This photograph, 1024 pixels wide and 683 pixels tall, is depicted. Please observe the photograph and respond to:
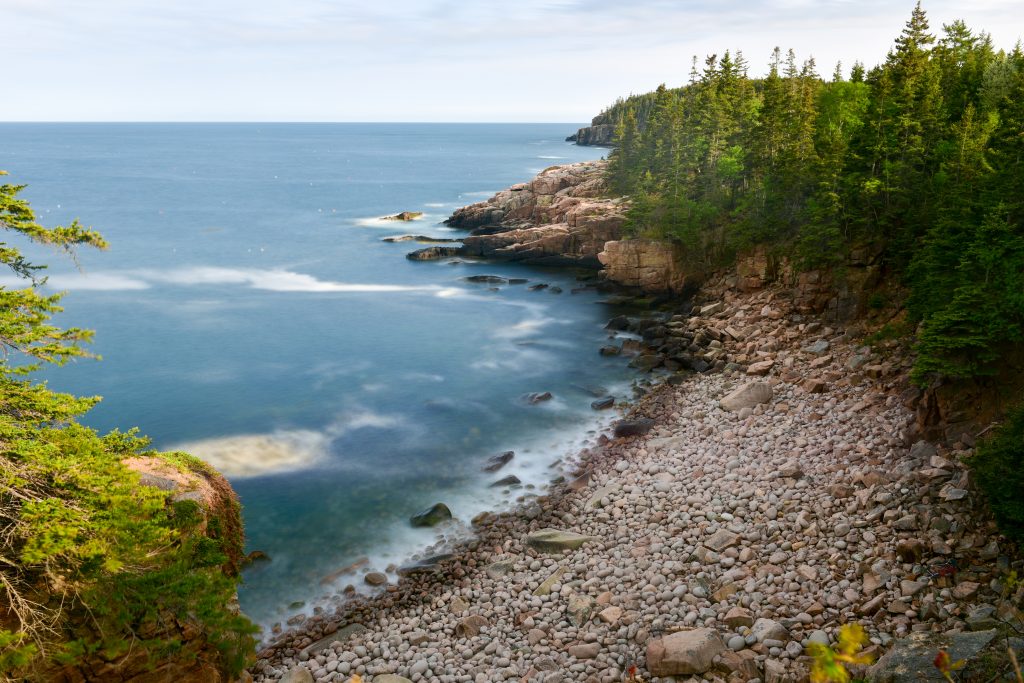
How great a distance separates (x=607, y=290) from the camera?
183 feet

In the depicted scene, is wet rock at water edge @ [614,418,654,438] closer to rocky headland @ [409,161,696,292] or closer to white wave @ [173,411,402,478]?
Result: white wave @ [173,411,402,478]

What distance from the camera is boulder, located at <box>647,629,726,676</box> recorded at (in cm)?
1480

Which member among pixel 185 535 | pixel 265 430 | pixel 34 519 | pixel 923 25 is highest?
pixel 923 25

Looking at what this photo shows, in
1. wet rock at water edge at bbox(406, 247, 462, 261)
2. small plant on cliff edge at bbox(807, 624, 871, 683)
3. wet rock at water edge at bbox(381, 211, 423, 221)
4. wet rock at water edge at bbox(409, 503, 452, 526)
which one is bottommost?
wet rock at water edge at bbox(409, 503, 452, 526)

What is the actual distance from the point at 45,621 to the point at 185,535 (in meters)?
3.27

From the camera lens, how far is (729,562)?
18.5 meters

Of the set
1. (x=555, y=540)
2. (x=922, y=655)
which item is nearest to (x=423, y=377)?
(x=555, y=540)

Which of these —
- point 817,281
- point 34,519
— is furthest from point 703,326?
point 34,519

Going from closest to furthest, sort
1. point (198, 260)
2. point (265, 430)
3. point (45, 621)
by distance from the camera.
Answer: point (45, 621)
point (265, 430)
point (198, 260)

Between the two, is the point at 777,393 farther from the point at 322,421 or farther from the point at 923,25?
the point at 923,25

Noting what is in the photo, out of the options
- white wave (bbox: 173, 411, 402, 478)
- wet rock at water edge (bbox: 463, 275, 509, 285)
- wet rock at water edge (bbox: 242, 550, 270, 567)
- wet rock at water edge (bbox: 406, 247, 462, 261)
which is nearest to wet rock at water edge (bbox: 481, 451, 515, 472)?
white wave (bbox: 173, 411, 402, 478)

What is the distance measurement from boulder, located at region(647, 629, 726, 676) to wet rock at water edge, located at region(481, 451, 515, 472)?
1418 cm

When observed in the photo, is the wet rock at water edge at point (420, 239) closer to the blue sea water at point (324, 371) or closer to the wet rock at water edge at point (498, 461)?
the blue sea water at point (324, 371)

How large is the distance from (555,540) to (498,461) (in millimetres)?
7907
